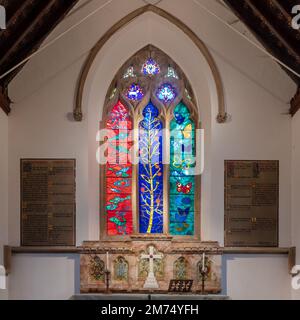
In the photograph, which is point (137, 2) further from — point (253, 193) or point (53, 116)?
point (253, 193)

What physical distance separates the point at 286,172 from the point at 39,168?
3.05 metres

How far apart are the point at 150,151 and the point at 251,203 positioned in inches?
57.6

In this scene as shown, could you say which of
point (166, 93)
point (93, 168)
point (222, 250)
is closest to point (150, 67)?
point (166, 93)

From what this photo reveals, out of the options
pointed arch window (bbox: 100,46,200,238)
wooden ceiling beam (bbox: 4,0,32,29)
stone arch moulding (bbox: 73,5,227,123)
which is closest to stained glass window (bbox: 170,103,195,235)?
pointed arch window (bbox: 100,46,200,238)

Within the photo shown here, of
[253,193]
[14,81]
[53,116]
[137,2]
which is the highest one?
[137,2]

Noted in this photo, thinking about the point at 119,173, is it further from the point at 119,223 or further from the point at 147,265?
the point at 147,265

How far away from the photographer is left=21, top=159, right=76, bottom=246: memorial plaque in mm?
6832

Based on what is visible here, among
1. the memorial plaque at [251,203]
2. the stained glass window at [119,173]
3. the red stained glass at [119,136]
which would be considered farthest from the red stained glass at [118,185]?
the memorial plaque at [251,203]

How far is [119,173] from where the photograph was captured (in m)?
7.28

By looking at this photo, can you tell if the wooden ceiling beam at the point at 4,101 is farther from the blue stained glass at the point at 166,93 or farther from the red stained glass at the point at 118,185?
the blue stained glass at the point at 166,93

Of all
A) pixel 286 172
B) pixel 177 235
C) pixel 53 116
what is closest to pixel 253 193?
pixel 286 172

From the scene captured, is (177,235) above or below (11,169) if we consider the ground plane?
below

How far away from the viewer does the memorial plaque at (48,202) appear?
22.4 ft

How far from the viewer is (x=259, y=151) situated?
22.6 ft
